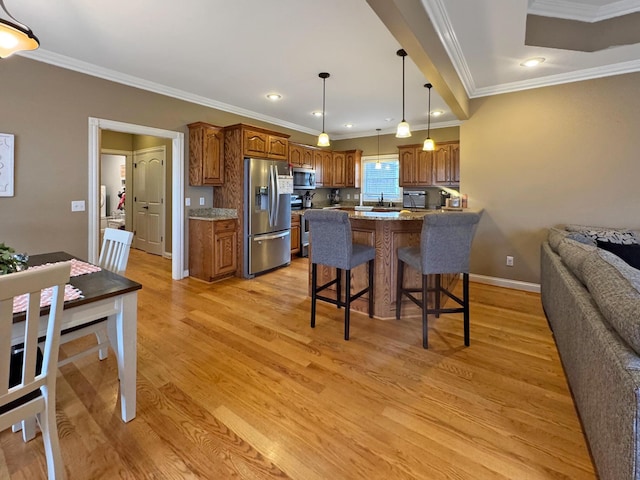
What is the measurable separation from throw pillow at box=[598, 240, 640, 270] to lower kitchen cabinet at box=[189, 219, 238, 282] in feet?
13.9

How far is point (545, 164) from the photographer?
3807 mm

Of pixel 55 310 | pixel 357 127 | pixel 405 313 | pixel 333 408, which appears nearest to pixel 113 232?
pixel 55 310

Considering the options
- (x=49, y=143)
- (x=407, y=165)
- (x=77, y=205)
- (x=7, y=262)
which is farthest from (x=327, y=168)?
(x=7, y=262)

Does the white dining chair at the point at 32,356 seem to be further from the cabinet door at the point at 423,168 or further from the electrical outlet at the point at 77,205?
the cabinet door at the point at 423,168

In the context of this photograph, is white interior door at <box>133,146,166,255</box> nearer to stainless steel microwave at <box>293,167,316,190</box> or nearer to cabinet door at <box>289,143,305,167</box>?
cabinet door at <box>289,143,305,167</box>

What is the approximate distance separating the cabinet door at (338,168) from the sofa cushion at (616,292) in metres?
5.60

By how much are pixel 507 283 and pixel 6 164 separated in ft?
18.9

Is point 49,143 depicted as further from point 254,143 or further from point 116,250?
point 254,143

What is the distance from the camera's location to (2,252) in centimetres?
151

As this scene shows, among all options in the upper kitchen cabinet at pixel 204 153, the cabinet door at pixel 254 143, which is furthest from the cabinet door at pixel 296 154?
the upper kitchen cabinet at pixel 204 153

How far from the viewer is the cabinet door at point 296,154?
5.97 m

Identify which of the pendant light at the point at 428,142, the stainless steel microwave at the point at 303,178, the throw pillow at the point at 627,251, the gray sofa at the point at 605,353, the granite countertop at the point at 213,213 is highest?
the pendant light at the point at 428,142

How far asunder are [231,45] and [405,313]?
3140 millimetres

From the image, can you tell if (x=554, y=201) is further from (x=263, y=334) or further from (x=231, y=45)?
(x=231, y=45)
